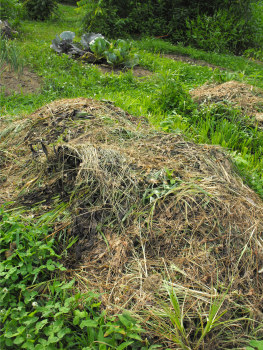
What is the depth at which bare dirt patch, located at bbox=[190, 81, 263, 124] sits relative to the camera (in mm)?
4738

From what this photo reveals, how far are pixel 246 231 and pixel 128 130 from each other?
1636 millimetres

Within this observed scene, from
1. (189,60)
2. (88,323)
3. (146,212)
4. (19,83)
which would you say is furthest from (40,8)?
(88,323)

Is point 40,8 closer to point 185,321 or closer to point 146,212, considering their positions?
point 146,212

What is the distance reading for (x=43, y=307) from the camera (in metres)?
1.88

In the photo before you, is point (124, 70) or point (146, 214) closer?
point (146, 214)

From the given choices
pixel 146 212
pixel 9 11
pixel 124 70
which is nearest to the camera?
pixel 146 212

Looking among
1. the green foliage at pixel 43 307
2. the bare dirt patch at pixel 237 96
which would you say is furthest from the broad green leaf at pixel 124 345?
the bare dirt patch at pixel 237 96

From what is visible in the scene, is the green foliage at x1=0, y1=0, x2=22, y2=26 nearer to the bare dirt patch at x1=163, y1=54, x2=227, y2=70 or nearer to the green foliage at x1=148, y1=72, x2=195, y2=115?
the bare dirt patch at x1=163, y1=54, x2=227, y2=70

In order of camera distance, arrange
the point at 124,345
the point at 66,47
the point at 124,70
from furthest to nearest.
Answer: the point at 66,47, the point at 124,70, the point at 124,345

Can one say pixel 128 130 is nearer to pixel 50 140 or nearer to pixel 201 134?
pixel 50 140

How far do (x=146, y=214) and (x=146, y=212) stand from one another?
0.7 inches

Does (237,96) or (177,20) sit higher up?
(177,20)

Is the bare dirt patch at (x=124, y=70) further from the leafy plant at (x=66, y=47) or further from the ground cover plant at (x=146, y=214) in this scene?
the ground cover plant at (x=146, y=214)

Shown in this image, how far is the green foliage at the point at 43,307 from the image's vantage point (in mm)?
1735
